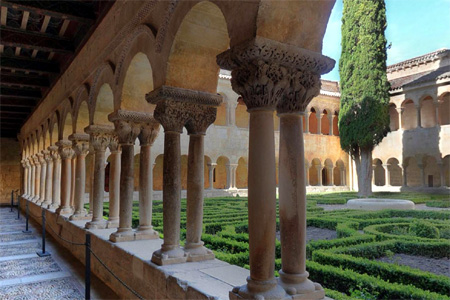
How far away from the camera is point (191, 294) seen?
3.15 m

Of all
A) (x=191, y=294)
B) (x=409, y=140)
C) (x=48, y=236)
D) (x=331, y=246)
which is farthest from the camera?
(x=409, y=140)

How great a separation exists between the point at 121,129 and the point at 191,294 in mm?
3306

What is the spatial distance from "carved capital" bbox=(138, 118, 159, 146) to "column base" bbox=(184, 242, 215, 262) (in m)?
2.07

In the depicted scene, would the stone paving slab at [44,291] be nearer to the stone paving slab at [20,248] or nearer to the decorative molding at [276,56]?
the stone paving slab at [20,248]

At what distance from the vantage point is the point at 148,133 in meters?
5.86

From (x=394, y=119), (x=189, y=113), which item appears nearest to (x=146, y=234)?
(x=189, y=113)

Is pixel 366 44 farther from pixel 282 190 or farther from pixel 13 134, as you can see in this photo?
pixel 13 134

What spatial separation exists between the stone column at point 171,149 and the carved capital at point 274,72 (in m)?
1.32

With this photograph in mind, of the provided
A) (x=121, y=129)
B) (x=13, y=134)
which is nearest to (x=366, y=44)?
(x=121, y=129)

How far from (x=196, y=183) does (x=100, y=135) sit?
3.79 meters

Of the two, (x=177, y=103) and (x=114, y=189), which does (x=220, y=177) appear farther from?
(x=177, y=103)

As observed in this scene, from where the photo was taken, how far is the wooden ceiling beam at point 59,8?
6082mm

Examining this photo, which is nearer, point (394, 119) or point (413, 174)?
point (394, 119)

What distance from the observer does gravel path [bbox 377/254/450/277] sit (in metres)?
5.04
